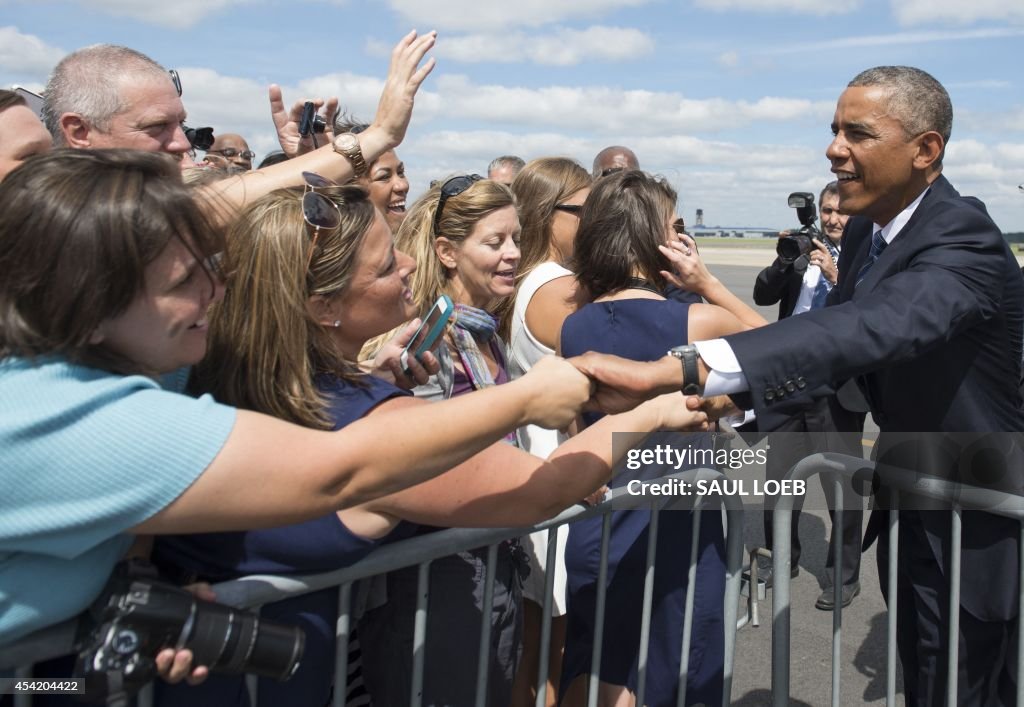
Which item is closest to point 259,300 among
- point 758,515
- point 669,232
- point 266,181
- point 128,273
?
point 128,273

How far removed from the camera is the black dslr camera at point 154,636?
54.6 inches

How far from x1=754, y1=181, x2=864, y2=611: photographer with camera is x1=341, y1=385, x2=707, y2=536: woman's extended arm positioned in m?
2.79

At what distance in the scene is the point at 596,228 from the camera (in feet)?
10.2

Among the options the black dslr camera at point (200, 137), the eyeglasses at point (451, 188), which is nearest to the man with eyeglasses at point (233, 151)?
the black dslr camera at point (200, 137)

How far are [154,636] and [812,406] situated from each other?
14.2 ft

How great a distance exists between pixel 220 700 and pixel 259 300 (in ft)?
2.56

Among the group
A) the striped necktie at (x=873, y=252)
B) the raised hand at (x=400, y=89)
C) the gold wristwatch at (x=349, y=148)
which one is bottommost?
the striped necktie at (x=873, y=252)

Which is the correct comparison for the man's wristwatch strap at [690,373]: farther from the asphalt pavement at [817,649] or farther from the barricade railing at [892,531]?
the asphalt pavement at [817,649]

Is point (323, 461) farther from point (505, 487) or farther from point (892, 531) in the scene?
point (892, 531)

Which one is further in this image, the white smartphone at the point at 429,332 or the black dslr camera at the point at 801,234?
the black dslr camera at the point at 801,234

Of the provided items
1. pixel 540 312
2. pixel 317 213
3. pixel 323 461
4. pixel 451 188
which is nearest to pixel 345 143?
pixel 451 188

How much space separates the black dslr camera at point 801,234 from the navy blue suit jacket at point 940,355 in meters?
3.11

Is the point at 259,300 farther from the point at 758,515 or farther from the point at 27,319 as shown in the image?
the point at 758,515

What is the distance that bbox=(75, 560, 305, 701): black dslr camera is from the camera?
1.39 m
